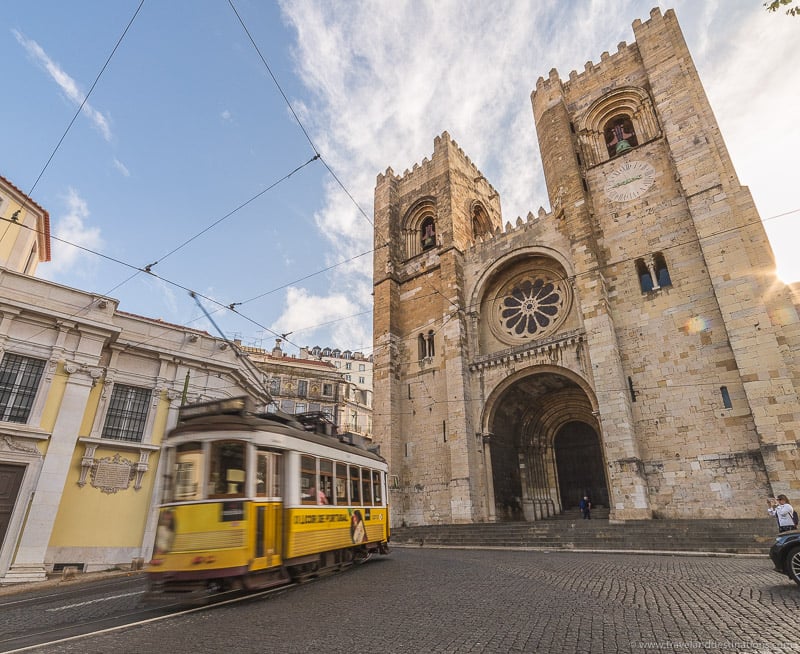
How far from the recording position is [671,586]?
20.3ft

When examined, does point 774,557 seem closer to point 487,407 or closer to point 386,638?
point 386,638

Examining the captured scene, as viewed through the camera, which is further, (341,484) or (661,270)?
(661,270)

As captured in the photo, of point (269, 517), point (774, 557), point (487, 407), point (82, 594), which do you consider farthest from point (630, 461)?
point (82, 594)

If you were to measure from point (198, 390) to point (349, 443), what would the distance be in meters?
8.21

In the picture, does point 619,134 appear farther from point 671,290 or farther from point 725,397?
point 725,397

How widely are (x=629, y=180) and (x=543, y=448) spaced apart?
12.8 m

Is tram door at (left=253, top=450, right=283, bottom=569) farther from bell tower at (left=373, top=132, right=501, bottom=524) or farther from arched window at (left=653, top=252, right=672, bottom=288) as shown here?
arched window at (left=653, top=252, right=672, bottom=288)

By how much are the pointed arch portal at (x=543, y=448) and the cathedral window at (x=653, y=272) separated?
491 cm

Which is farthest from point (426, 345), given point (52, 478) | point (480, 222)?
point (52, 478)

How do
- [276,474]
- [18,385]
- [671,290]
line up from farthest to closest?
[671,290] → [18,385] → [276,474]

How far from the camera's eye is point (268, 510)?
6.34 m

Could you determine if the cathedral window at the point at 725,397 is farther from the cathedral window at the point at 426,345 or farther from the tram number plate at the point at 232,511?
the tram number plate at the point at 232,511

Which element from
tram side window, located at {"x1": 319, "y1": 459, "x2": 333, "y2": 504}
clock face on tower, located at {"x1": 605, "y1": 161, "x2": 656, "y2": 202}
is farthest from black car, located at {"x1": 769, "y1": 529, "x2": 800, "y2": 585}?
clock face on tower, located at {"x1": 605, "y1": 161, "x2": 656, "y2": 202}

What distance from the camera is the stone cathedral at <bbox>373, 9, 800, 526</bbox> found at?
13.3 m
